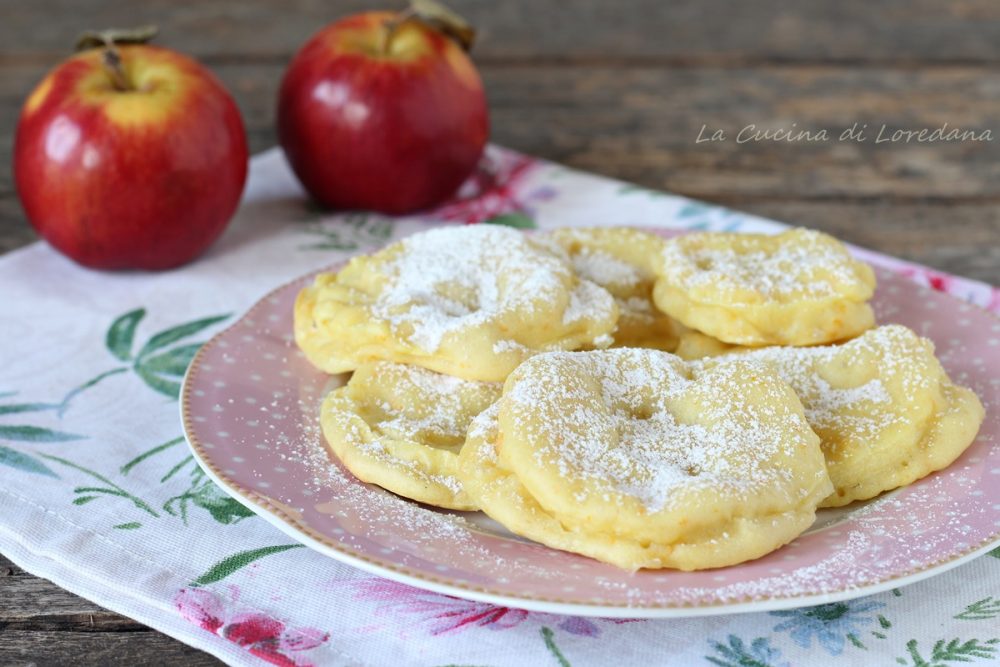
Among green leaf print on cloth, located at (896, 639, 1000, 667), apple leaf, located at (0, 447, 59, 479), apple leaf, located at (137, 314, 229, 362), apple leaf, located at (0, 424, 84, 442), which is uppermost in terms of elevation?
green leaf print on cloth, located at (896, 639, 1000, 667)

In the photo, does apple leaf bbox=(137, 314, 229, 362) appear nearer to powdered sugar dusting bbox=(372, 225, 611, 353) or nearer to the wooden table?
powdered sugar dusting bbox=(372, 225, 611, 353)

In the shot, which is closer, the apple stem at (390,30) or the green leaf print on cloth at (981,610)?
the green leaf print on cloth at (981,610)

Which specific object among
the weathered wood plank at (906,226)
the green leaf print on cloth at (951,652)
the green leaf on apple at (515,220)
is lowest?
the green leaf on apple at (515,220)

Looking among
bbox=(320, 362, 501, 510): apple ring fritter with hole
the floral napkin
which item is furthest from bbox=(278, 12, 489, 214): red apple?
bbox=(320, 362, 501, 510): apple ring fritter with hole

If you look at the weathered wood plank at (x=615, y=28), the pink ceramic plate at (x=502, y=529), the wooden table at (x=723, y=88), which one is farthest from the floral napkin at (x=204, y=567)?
the weathered wood plank at (x=615, y=28)

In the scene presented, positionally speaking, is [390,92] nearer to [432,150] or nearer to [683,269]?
[432,150]

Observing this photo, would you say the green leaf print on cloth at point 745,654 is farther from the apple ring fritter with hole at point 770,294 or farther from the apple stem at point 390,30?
the apple stem at point 390,30

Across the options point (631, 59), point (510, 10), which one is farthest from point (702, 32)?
point (510, 10)
